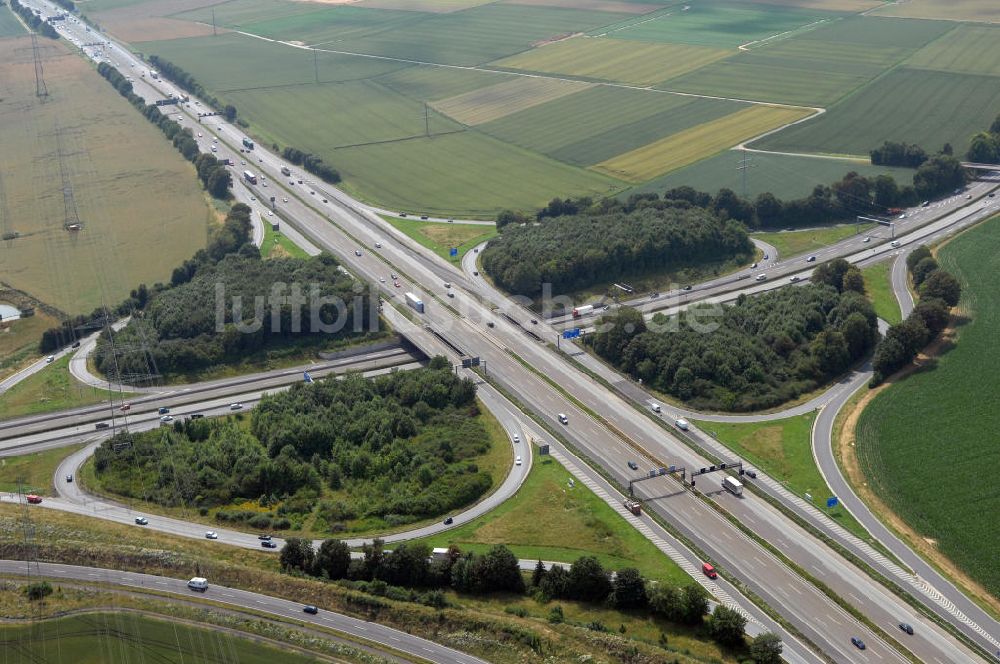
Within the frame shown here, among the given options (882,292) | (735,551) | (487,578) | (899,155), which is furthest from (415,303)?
(899,155)

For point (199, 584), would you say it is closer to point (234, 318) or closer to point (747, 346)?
point (234, 318)

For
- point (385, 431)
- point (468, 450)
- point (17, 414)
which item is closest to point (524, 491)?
point (468, 450)

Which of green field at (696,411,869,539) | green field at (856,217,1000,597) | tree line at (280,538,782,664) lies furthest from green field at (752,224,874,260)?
tree line at (280,538,782,664)

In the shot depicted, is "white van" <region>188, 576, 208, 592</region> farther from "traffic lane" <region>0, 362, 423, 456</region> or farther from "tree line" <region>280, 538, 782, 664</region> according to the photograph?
"traffic lane" <region>0, 362, 423, 456</region>

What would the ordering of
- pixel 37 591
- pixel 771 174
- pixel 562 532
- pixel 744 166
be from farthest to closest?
1. pixel 771 174
2. pixel 744 166
3. pixel 562 532
4. pixel 37 591

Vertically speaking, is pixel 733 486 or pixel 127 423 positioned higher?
pixel 733 486

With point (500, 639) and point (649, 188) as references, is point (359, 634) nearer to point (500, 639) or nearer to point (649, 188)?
point (500, 639)
